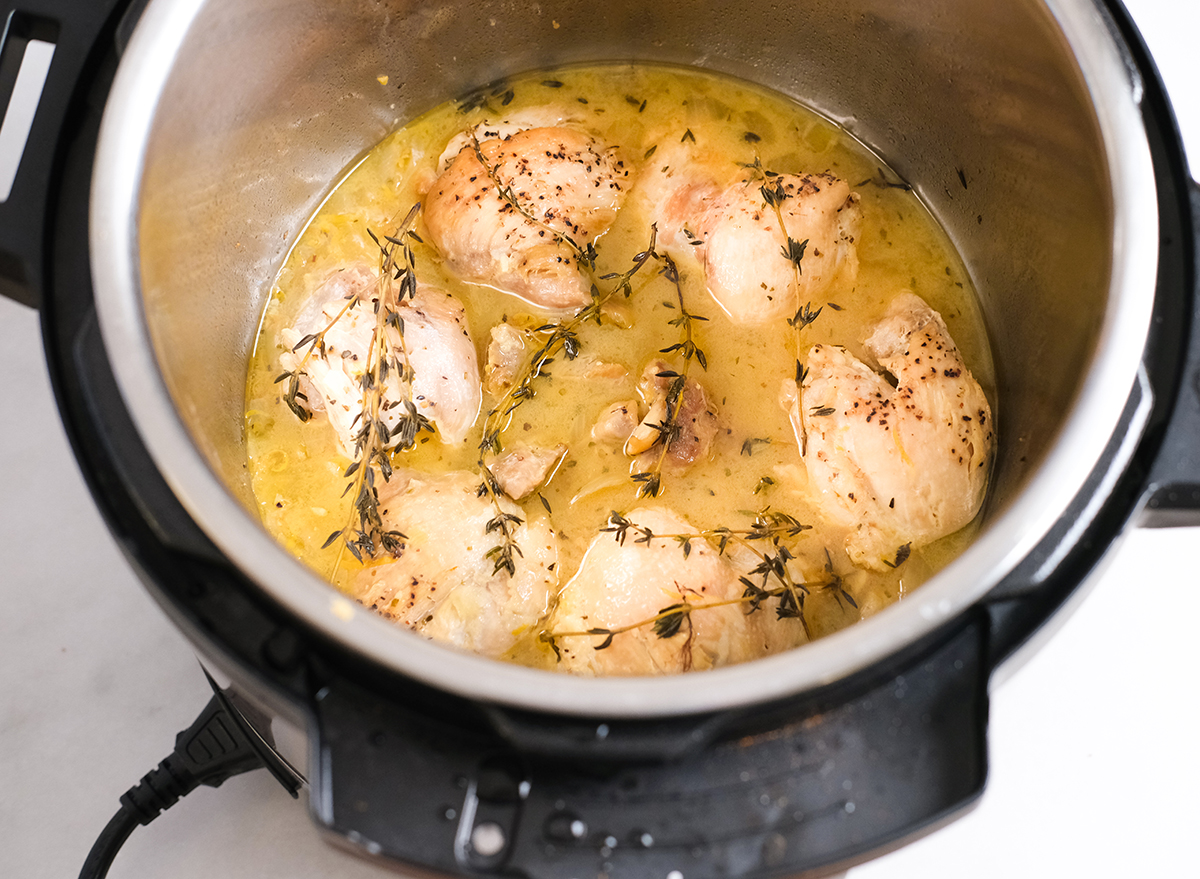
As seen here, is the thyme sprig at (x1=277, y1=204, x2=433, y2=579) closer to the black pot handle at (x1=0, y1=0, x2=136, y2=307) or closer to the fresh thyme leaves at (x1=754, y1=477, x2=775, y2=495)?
the black pot handle at (x1=0, y1=0, x2=136, y2=307)

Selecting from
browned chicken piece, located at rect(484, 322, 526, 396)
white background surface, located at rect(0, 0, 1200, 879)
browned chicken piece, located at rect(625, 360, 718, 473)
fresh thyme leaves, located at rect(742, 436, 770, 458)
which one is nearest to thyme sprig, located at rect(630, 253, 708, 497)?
browned chicken piece, located at rect(625, 360, 718, 473)

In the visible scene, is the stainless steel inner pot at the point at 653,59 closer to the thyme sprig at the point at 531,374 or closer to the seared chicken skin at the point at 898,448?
the seared chicken skin at the point at 898,448

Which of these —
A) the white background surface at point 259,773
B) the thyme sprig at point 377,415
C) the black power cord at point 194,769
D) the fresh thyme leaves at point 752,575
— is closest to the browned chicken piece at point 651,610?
the fresh thyme leaves at point 752,575

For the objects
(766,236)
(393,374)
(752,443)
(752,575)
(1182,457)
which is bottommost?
(1182,457)

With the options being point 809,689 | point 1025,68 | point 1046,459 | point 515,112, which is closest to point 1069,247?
point 1025,68

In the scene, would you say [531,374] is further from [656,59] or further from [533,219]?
[656,59]

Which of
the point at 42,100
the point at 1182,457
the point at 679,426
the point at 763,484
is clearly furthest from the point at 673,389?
the point at 42,100
